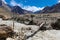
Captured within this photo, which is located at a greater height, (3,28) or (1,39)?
(3,28)

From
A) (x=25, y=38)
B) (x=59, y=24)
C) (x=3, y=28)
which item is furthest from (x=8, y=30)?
(x=59, y=24)

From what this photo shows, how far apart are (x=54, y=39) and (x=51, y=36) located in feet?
1.49

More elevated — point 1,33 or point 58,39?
point 1,33

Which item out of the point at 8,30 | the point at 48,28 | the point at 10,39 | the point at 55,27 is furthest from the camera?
the point at 55,27

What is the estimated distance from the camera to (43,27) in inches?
437

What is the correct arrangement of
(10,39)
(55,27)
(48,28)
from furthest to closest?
(55,27)
(48,28)
(10,39)

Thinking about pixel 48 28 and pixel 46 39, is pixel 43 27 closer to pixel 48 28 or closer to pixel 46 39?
pixel 48 28

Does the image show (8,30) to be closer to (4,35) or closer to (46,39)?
(4,35)

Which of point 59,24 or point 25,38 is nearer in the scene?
point 25,38

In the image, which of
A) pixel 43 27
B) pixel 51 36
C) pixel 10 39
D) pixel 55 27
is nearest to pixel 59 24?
pixel 55 27

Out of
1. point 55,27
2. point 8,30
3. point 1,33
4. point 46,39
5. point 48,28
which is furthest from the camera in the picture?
point 55,27

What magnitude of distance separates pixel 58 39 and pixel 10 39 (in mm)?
2423

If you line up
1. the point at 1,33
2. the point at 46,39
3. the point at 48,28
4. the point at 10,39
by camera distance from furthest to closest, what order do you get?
the point at 48,28
the point at 46,39
the point at 10,39
the point at 1,33

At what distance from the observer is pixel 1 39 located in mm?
6051
